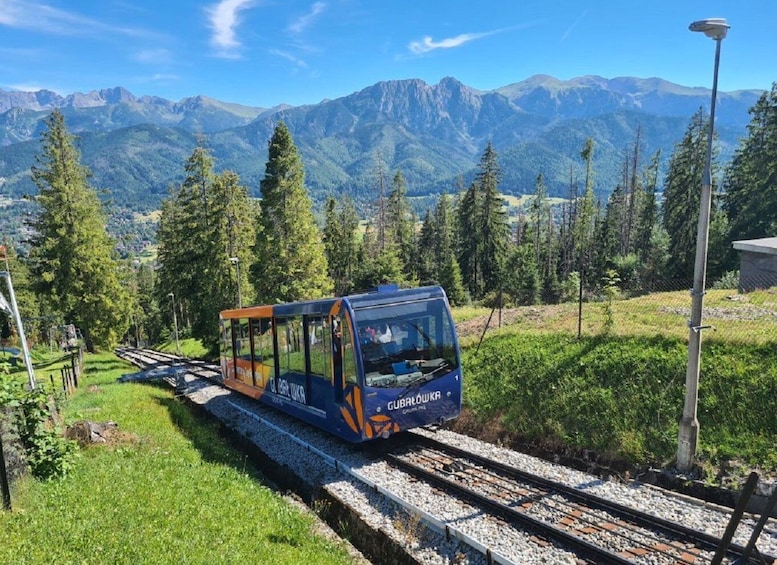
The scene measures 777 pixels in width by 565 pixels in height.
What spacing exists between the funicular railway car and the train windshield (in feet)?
0.08

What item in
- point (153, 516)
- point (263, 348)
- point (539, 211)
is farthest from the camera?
point (539, 211)

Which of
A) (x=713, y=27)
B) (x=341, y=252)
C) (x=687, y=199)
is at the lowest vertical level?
(x=341, y=252)

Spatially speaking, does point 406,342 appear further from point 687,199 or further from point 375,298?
point 687,199

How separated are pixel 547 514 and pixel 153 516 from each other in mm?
6577

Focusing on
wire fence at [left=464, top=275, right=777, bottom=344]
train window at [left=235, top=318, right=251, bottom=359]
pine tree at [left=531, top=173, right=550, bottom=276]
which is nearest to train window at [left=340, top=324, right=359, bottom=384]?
wire fence at [left=464, top=275, right=777, bottom=344]

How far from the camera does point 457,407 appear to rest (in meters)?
13.2

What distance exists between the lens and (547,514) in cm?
927

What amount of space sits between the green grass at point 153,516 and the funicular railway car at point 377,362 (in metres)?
2.47

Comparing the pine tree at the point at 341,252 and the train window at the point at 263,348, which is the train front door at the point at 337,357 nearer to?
the train window at the point at 263,348

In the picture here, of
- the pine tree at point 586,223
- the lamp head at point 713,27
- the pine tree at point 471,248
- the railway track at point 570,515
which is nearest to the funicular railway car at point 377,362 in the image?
the railway track at point 570,515

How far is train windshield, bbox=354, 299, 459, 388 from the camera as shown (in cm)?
1205

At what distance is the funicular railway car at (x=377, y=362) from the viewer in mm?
11945

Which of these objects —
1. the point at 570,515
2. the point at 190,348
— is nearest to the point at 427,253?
the point at 190,348

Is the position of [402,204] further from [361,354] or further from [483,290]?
[361,354]
